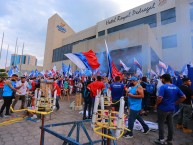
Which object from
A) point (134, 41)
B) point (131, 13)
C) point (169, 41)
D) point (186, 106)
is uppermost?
point (131, 13)

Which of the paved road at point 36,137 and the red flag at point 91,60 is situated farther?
the red flag at point 91,60

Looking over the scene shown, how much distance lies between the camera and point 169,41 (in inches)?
990

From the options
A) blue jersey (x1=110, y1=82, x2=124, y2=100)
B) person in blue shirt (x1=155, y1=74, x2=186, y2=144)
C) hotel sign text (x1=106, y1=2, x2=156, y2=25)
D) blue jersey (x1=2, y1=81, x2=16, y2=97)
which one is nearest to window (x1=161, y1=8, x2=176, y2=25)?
hotel sign text (x1=106, y1=2, x2=156, y2=25)

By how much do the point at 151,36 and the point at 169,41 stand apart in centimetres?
732

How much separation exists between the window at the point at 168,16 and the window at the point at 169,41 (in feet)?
7.78

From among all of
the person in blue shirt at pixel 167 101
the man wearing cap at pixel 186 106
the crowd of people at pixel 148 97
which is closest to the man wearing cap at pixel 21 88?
the crowd of people at pixel 148 97

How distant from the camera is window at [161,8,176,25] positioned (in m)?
24.9

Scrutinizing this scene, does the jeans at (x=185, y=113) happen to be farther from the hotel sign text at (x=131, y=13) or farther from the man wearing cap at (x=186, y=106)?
the hotel sign text at (x=131, y=13)

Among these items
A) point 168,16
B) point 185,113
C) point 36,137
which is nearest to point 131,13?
point 168,16

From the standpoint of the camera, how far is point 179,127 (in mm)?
6230

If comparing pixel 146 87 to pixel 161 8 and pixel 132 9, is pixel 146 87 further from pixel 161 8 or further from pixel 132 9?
pixel 132 9

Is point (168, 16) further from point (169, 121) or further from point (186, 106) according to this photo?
point (169, 121)

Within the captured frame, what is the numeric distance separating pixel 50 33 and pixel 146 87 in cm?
4169

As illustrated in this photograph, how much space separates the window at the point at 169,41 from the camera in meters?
24.6
